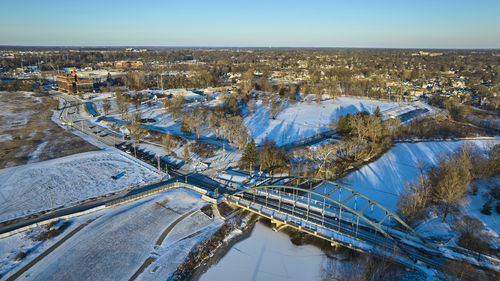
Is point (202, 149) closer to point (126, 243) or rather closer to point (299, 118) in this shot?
point (126, 243)

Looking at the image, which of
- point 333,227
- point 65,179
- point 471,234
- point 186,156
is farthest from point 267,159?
point 65,179

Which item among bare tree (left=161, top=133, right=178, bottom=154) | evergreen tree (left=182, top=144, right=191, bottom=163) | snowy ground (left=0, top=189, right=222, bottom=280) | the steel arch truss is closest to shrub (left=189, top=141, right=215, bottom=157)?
evergreen tree (left=182, top=144, right=191, bottom=163)


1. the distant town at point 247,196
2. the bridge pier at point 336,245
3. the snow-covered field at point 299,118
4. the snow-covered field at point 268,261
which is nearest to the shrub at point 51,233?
the distant town at point 247,196

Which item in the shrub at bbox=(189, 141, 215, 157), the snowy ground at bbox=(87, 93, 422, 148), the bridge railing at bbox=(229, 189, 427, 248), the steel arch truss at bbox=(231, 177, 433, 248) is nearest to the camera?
the steel arch truss at bbox=(231, 177, 433, 248)

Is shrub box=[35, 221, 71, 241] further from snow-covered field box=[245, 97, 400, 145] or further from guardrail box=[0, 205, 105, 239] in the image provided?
snow-covered field box=[245, 97, 400, 145]

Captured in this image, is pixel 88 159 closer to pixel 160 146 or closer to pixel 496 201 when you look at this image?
pixel 160 146
